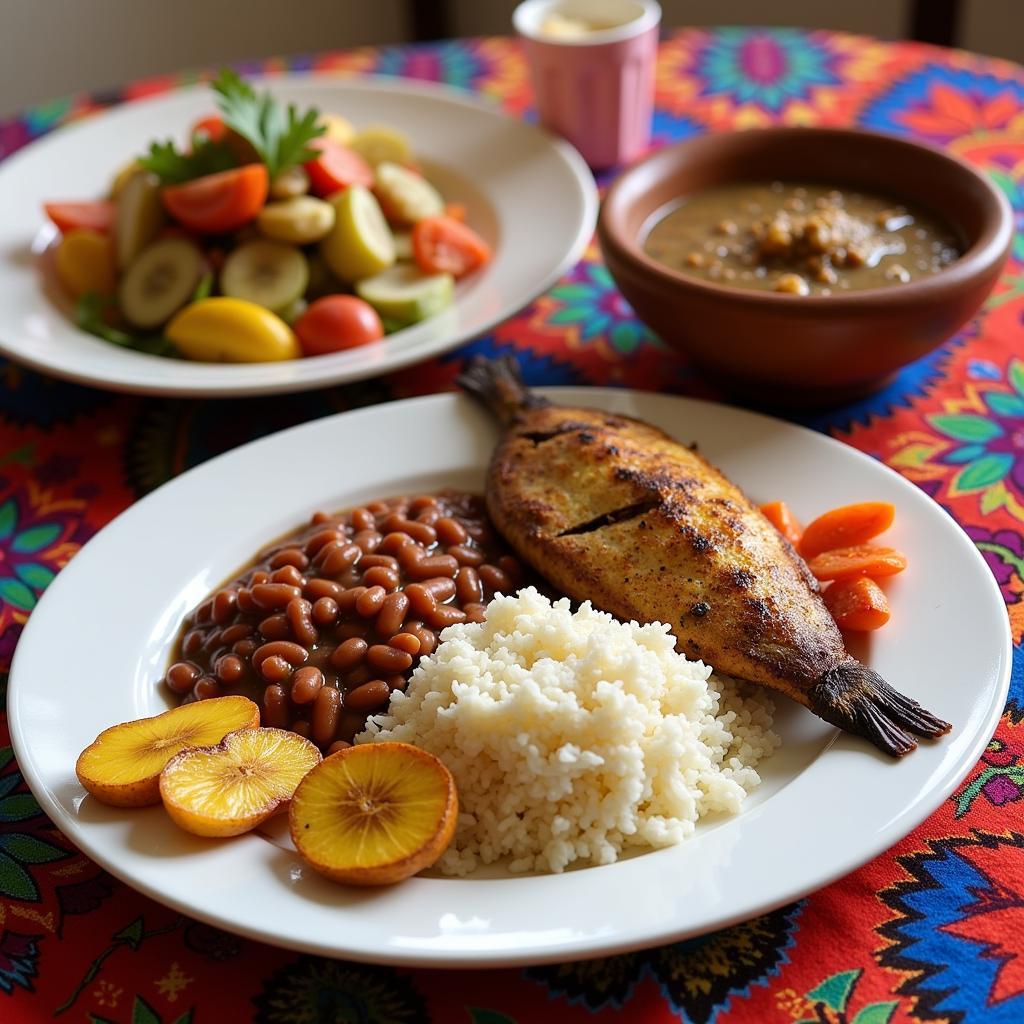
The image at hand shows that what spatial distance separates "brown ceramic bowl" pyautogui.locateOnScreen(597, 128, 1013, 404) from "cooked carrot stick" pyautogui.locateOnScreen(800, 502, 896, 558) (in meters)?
0.50

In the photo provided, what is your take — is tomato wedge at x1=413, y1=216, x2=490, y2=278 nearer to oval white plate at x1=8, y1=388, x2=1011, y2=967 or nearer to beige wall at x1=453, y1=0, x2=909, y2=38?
oval white plate at x1=8, y1=388, x2=1011, y2=967

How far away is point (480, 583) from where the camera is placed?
106 inches

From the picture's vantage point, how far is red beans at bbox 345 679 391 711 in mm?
2389

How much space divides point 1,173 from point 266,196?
1.19 m

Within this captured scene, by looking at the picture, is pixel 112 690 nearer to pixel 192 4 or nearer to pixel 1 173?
pixel 1 173

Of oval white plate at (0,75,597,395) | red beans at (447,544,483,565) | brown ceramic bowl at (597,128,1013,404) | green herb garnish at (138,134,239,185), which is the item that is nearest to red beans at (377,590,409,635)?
red beans at (447,544,483,565)

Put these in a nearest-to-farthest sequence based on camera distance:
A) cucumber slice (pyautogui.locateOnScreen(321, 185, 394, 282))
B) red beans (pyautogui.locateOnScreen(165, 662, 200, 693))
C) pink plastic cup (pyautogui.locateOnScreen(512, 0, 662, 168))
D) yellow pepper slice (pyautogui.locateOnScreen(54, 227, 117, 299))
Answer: red beans (pyautogui.locateOnScreen(165, 662, 200, 693))
cucumber slice (pyautogui.locateOnScreen(321, 185, 394, 282))
yellow pepper slice (pyautogui.locateOnScreen(54, 227, 117, 299))
pink plastic cup (pyautogui.locateOnScreen(512, 0, 662, 168))

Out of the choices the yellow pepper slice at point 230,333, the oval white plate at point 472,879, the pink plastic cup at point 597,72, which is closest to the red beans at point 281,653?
the oval white plate at point 472,879

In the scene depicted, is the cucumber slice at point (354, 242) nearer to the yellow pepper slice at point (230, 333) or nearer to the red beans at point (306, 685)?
the yellow pepper slice at point (230, 333)

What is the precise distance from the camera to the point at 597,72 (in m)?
4.16

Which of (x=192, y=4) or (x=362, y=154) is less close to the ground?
(x=362, y=154)

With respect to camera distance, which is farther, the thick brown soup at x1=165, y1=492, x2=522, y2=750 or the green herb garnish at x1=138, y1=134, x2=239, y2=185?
the green herb garnish at x1=138, y1=134, x2=239, y2=185

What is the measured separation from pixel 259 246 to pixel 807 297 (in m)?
1.73

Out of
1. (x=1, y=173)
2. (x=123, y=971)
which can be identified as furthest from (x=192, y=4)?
(x=123, y=971)
